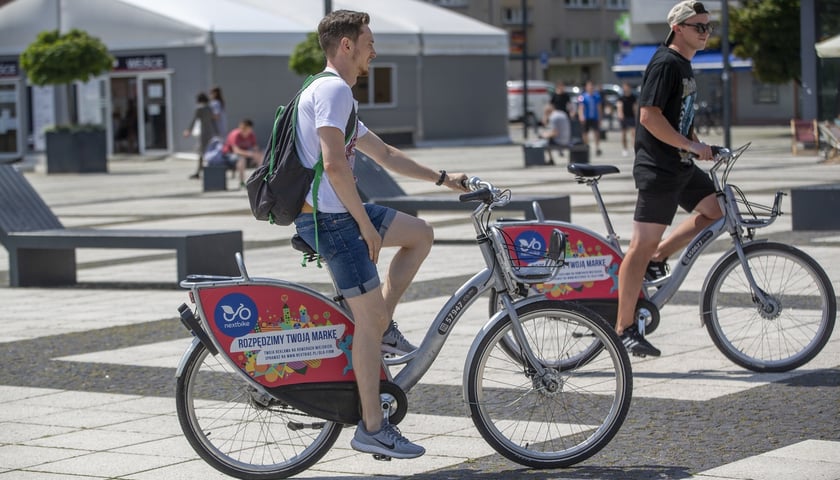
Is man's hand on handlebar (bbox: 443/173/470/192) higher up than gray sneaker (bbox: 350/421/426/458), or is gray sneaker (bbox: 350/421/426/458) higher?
man's hand on handlebar (bbox: 443/173/470/192)

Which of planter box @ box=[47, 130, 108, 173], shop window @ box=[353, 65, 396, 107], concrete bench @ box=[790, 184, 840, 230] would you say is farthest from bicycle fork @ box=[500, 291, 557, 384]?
shop window @ box=[353, 65, 396, 107]

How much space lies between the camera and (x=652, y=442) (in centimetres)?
570

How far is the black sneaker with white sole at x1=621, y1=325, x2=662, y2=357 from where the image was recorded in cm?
711

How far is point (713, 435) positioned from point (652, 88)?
1942mm

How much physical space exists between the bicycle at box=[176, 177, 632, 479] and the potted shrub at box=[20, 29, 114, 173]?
2608 centimetres

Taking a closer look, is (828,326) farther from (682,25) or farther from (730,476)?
(730,476)

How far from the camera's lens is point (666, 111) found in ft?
23.3

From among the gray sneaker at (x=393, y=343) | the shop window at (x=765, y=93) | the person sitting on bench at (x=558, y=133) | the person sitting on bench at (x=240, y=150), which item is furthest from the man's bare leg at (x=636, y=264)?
the shop window at (x=765, y=93)

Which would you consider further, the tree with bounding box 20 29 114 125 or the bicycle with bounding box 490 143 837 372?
the tree with bounding box 20 29 114 125

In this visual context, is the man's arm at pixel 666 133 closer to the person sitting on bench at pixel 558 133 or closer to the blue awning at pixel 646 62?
the person sitting on bench at pixel 558 133

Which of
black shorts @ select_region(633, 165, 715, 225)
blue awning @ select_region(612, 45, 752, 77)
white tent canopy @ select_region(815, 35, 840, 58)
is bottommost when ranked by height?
black shorts @ select_region(633, 165, 715, 225)

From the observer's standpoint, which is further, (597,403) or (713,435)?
(713,435)

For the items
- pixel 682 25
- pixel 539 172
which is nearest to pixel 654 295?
pixel 682 25

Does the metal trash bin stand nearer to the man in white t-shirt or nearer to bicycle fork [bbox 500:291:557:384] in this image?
bicycle fork [bbox 500:291:557:384]
